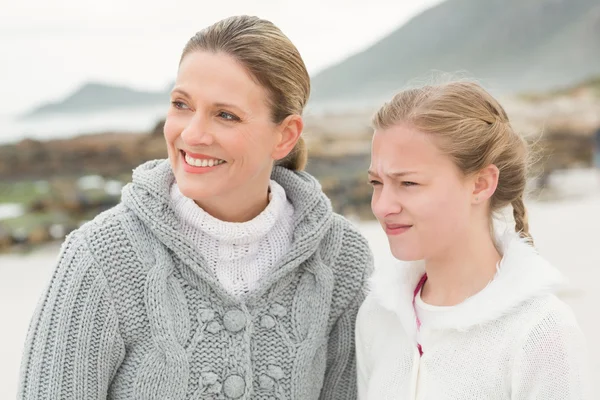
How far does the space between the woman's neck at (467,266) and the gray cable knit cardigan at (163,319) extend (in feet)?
1.04

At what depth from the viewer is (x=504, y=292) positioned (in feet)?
4.78

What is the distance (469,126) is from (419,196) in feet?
0.55

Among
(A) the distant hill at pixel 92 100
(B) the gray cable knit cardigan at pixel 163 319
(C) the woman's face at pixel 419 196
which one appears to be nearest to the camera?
(C) the woman's face at pixel 419 196

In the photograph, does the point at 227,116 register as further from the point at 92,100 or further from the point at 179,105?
the point at 92,100

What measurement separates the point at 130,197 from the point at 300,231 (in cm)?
39

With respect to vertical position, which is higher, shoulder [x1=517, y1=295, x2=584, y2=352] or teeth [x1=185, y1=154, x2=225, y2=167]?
shoulder [x1=517, y1=295, x2=584, y2=352]

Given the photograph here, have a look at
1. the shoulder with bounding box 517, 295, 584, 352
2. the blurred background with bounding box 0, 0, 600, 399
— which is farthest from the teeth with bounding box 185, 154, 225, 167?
the blurred background with bounding box 0, 0, 600, 399

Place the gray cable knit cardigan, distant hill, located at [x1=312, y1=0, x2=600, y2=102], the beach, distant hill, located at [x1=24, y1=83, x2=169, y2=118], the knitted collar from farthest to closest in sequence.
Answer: distant hill, located at [x1=312, y1=0, x2=600, y2=102] < distant hill, located at [x1=24, y1=83, x2=169, y2=118] < the beach < the knitted collar < the gray cable knit cardigan

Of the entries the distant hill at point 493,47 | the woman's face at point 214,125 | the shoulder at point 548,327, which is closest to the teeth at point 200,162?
the woman's face at point 214,125

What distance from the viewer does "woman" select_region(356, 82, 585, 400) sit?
4.69ft

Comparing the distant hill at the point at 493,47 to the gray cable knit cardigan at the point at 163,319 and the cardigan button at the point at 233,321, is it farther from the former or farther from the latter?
the cardigan button at the point at 233,321

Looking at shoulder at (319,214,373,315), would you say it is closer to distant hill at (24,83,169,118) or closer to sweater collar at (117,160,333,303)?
sweater collar at (117,160,333,303)

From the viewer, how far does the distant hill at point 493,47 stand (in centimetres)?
488

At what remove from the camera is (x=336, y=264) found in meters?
1.83
